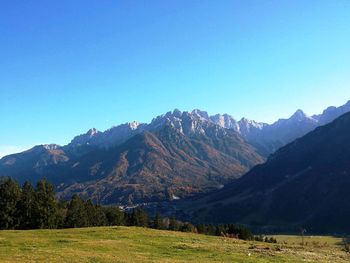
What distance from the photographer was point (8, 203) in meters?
Answer: 103

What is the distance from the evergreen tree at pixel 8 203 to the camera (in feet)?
330

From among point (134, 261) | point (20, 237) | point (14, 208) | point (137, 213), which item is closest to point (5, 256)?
point (134, 261)

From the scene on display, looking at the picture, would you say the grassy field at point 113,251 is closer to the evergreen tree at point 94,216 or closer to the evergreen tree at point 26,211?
the evergreen tree at point 26,211

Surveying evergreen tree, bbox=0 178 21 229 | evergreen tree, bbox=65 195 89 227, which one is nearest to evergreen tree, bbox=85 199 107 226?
evergreen tree, bbox=65 195 89 227

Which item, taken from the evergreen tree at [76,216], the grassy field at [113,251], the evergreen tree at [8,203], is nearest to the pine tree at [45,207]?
the evergreen tree at [8,203]

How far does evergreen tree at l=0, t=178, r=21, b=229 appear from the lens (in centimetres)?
10069

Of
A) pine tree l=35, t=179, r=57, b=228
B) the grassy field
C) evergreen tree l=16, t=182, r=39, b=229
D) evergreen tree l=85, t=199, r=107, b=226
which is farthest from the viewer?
evergreen tree l=85, t=199, r=107, b=226

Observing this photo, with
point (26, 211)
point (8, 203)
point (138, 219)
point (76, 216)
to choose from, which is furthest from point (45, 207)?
point (138, 219)

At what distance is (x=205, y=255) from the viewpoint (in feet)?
175

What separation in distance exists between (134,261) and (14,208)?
7035 cm

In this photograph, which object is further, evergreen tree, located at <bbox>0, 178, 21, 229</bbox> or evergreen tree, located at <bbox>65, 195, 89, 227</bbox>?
evergreen tree, located at <bbox>65, 195, 89, 227</bbox>

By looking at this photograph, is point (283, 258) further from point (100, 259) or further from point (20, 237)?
point (20, 237)

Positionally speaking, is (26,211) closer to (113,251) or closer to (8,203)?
(8,203)

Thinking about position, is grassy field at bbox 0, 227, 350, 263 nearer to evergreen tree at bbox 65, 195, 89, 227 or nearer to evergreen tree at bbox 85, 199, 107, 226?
evergreen tree at bbox 65, 195, 89, 227
